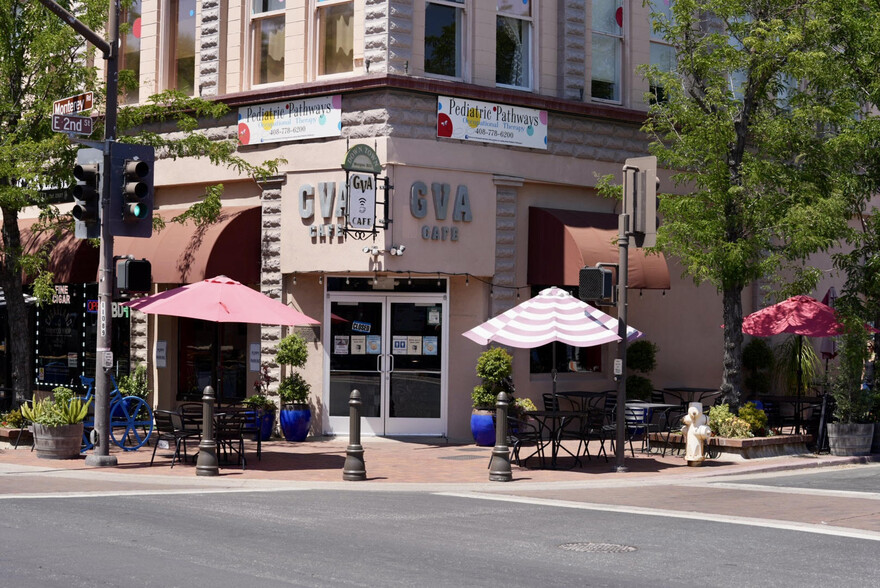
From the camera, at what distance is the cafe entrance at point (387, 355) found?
68.6 feet

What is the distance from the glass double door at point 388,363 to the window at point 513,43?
440 centimetres

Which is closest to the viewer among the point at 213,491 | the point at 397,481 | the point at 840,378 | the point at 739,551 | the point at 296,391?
the point at 739,551

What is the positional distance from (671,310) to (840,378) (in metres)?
5.30

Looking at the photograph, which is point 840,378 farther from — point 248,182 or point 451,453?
point 248,182

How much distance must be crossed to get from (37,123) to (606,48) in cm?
1085

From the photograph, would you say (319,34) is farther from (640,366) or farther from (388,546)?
(388,546)

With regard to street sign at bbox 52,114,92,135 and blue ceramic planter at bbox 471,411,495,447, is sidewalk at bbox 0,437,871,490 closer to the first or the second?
blue ceramic planter at bbox 471,411,495,447

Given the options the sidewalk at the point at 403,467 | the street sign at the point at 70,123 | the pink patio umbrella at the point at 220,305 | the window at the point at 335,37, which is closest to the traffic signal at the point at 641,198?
the sidewalk at the point at 403,467

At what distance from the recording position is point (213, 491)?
1402cm

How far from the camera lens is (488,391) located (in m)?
20.0

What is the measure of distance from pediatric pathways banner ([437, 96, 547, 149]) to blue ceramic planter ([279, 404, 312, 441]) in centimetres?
544

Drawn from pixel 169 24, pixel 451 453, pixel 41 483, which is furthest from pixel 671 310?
pixel 41 483

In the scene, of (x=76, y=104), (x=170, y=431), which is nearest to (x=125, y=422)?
(x=170, y=431)

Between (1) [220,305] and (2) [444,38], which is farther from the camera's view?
(2) [444,38]
